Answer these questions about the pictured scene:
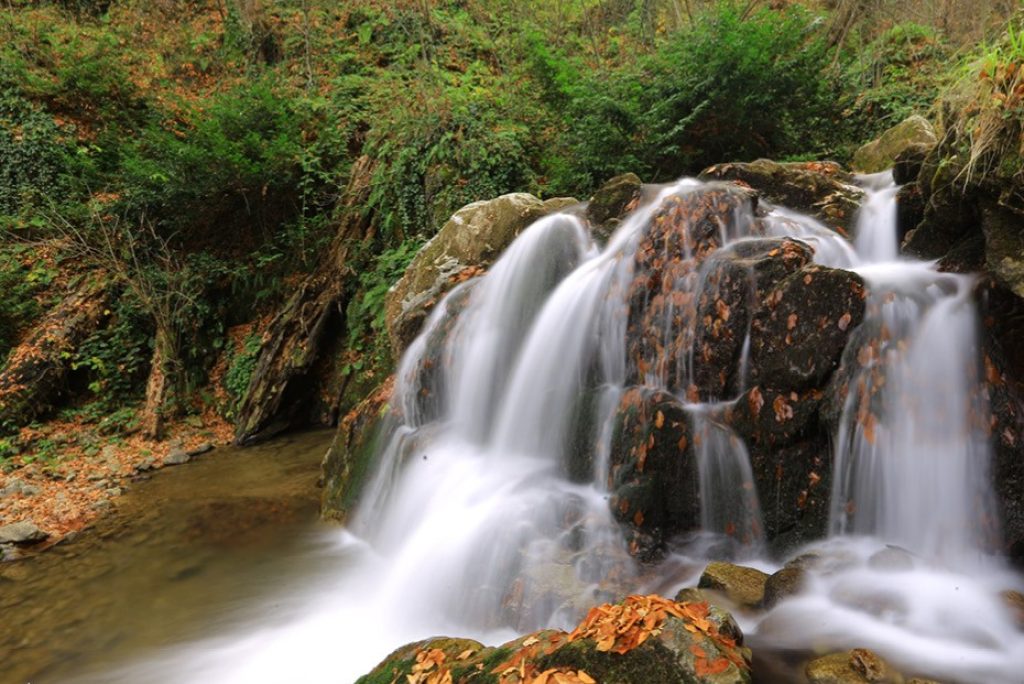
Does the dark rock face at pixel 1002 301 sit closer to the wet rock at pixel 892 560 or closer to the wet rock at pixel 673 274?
the wet rock at pixel 892 560

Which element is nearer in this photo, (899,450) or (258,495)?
(899,450)

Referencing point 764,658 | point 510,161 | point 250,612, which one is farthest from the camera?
point 510,161

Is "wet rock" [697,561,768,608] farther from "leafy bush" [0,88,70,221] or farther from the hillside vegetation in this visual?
"leafy bush" [0,88,70,221]

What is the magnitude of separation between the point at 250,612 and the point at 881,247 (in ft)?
21.2

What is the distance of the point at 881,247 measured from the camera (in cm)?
522

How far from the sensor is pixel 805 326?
392cm

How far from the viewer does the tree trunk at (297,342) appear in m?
9.46

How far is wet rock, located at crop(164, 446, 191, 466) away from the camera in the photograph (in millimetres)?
8570

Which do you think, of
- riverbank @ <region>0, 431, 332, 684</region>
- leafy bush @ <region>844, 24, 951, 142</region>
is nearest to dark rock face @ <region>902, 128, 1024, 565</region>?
leafy bush @ <region>844, 24, 951, 142</region>

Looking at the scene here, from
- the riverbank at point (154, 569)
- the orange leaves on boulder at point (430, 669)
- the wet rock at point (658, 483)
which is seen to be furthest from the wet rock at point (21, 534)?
the wet rock at point (658, 483)

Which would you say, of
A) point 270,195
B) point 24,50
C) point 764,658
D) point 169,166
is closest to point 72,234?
point 169,166

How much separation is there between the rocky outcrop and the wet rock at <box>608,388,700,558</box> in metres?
1.44

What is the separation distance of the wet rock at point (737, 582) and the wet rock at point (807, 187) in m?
3.82

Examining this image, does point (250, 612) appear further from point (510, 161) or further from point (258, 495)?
point (510, 161)
